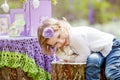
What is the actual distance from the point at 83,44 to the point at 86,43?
1.0 inches

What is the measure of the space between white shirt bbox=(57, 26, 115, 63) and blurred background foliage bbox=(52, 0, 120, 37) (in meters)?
0.75

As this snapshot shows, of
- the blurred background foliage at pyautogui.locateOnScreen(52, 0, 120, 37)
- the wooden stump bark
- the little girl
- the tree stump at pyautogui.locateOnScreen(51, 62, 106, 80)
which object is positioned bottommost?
the wooden stump bark

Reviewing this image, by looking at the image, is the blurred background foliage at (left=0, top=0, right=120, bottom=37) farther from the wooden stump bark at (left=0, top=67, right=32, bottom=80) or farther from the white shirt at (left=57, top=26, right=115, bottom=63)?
the white shirt at (left=57, top=26, right=115, bottom=63)

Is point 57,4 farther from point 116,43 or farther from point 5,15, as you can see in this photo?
point 116,43

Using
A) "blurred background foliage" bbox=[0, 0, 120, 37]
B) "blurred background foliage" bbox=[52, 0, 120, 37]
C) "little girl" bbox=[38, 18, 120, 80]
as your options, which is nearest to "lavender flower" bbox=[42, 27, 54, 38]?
"little girl" bbox=[38, 18, 120, 80]

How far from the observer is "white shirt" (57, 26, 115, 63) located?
1.87m

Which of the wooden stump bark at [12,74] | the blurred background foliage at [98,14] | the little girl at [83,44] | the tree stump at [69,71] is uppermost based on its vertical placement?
the blurred background foliage at [98,14]

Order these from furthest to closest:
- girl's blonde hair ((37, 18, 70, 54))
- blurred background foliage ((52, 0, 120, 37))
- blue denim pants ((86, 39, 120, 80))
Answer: blurred background foliage ((52, 0, 120, 37)) < girl's blonde hair ((37, 18, 70, 54)) < blue denim pants ((86, 39, 120, 80))

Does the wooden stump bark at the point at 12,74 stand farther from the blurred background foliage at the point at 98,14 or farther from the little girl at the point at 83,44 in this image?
the blurred background foliage at the point at 98,14

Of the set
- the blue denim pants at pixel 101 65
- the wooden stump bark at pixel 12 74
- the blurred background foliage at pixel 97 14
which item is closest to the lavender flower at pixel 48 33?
the blue denim pants at pixel 101 65

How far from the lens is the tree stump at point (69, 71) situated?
1.84 meters

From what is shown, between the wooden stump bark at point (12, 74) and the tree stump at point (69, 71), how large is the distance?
1.69 ft

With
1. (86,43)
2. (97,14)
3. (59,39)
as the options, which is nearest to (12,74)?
(59,39)

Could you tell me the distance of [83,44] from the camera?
73.6 inches
